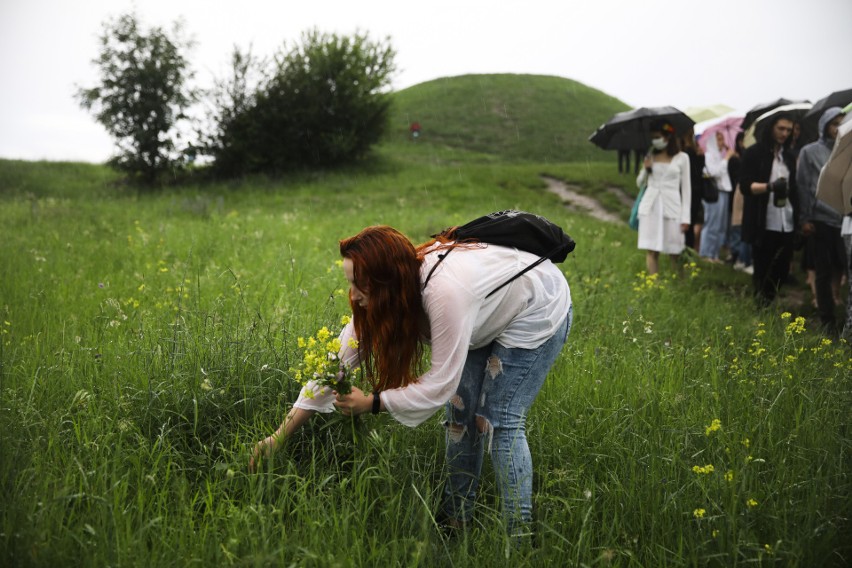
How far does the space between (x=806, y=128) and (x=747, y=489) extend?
A: 23.8 feet

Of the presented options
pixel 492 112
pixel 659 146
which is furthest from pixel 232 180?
pixel 492 112

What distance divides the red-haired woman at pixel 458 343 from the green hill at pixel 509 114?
25.7m

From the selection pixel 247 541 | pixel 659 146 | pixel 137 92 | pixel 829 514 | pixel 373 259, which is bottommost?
pixel 829 514

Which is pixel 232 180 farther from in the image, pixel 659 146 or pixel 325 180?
pixel 659 146

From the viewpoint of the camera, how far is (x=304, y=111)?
2166cm

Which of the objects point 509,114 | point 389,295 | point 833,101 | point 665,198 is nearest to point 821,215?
point 833,101

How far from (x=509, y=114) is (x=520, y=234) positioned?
35832 mm

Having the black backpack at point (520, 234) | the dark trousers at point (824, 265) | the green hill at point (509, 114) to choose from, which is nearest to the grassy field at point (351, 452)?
the black backpack at point (520, 234)

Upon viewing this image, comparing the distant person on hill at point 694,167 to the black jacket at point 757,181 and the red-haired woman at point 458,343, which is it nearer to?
the black jacket at point 757,181

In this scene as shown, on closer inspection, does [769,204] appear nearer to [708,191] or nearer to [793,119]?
[793,119]

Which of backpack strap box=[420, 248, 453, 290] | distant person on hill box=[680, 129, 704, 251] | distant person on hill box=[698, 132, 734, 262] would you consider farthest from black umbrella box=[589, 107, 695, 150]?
backpack strap box=[420, 248, 453, 290]

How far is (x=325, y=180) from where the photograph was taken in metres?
20.1

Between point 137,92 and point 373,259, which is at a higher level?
point 137,92

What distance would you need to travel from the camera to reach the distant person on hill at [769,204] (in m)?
7.73
